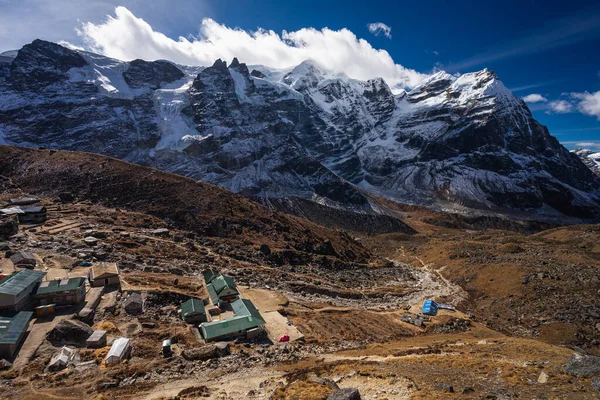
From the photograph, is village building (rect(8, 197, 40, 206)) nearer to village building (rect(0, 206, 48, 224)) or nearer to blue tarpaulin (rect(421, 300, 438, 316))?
village building (rect(0, 206, 48, 224))

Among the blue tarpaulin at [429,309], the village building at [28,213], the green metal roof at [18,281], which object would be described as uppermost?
the village building at [28,213]

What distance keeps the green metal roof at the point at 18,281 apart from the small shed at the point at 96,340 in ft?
28.4

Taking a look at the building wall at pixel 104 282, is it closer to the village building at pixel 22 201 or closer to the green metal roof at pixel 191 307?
the green metal roof at pixel 191 307

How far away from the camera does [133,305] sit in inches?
1293

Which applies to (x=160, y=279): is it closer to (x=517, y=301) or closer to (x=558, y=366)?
(x=558, y=366)

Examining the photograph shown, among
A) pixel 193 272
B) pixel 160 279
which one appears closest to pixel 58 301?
pixel 160 279

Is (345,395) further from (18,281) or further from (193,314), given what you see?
(18,281)

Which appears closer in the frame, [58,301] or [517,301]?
[58,301]

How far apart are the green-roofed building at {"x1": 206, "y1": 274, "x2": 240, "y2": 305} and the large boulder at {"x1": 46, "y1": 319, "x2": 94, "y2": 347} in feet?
44.6

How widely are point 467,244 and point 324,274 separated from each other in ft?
175

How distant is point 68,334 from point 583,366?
36.2 m

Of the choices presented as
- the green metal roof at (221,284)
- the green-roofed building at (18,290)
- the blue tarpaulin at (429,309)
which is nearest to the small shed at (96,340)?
the green-roofed building at (18,290)

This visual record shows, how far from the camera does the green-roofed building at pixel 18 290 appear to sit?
28578mm

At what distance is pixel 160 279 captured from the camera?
138 feet
